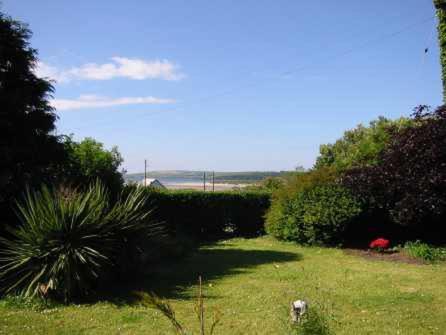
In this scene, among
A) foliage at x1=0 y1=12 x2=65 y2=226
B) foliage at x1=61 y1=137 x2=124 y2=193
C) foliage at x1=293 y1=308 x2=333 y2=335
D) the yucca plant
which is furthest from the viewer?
foliage at x1=61 y1=137 x2=124 y2=193

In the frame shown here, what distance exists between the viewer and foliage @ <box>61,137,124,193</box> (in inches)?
437

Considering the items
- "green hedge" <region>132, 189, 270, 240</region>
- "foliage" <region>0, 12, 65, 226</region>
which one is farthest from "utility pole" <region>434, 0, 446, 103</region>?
"foliage" <region>0, 12, 65, 226</region>

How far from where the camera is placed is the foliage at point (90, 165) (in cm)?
1109

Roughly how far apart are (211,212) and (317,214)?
5.51 m

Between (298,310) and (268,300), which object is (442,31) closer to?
(268,300)

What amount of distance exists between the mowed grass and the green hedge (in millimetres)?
5558

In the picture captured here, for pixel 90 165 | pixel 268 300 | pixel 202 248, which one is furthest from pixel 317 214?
pixel 90 165

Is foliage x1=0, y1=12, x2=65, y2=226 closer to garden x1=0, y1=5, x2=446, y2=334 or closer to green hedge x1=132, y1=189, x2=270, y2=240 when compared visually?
garden x1=0, y1=5, x2=446, y2=334

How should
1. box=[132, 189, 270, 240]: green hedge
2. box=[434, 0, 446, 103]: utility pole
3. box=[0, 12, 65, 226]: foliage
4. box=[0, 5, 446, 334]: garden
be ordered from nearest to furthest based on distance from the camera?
box=[0, 5, 446, 334]: garden
box=[0, 12, 65, 226]: foliage
box=[434, 0, 446, 103]: utility pole
box=[132, 189, 270, 240]: green hedge

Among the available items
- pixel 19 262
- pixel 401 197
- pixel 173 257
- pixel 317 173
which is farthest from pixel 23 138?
pixel 401 197

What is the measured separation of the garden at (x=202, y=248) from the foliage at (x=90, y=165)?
8 centimetres

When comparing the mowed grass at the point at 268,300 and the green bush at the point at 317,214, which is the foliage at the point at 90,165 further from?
the green bush at the point at 317,214

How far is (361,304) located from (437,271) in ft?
11.9

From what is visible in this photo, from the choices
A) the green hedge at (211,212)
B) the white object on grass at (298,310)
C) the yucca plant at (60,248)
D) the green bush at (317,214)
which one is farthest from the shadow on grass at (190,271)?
the white object on grass at (298,310)
